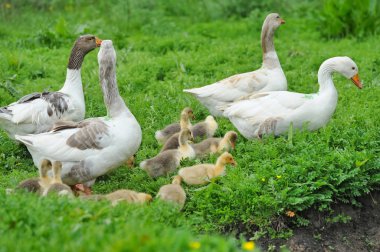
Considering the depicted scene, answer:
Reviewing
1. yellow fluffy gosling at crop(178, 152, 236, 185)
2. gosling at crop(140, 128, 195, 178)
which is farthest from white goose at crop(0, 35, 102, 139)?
yellow fluffy gosling at crop(178, 152, 236, 185)

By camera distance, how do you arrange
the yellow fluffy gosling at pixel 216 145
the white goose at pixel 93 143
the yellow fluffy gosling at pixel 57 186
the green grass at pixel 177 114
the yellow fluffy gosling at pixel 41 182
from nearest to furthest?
the green grass at pixel 177 114 → the yellow fluffy gosling at pixel 57 186 → the yellow fluffy gosling at pixel 41 182 → the white goose at pixel 93 143 → the yellow fluffy gosling at pixel 216 145

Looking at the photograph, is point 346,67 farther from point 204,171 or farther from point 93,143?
point 93,143

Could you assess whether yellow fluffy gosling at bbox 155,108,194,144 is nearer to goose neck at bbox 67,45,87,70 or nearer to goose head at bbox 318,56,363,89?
goose neck at bbox 67,45,87,70

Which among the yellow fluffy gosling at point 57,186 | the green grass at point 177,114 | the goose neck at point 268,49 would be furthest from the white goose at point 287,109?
the yellow fluffy gosling at point 57,186

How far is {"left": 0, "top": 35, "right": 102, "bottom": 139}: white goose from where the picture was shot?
923 centimetres

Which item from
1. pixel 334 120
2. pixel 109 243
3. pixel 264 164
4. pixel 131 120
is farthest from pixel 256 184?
pixel 109 243

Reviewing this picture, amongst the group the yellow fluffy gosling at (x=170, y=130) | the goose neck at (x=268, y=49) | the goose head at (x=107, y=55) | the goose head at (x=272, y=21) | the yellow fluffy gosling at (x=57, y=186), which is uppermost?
the goose head at (x=107, y=55)

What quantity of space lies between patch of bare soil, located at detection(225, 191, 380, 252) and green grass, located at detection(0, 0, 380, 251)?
11 centimetres

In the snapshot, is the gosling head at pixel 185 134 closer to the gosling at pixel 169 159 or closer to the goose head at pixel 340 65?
the gosling at pixel 169 159

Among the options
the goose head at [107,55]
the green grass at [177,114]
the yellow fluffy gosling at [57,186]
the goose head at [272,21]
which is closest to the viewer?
the green grass at [177,114]

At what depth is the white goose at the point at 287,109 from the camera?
30.1ft

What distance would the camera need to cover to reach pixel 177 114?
10789 mm

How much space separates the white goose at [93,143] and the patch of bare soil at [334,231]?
5.01 ft

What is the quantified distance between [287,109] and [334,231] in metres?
1.97
